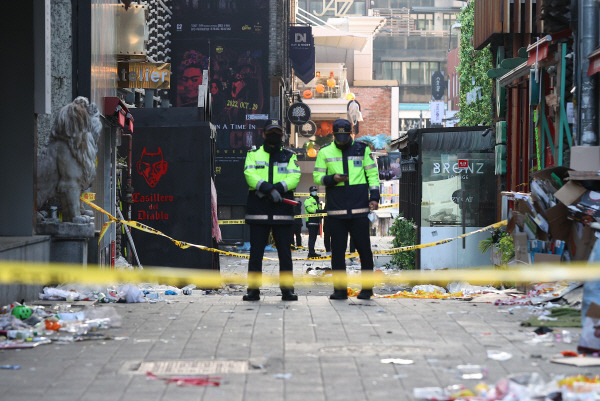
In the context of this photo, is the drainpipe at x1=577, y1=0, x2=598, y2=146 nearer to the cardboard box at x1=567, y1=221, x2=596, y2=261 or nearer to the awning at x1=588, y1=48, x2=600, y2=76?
Answer: the awning at x1=588, y1=48, x2=600, y2=76

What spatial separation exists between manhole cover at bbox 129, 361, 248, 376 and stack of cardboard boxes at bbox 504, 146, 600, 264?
16.6 feet

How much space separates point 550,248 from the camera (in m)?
12.3

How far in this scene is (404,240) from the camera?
2567 cm

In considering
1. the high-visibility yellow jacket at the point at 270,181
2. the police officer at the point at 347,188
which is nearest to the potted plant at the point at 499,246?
the police officer at the point at 347,188

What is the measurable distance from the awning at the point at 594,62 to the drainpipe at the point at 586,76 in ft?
0.32

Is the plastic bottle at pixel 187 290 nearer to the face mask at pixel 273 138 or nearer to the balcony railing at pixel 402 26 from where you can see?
the face mask at pixel 273 138

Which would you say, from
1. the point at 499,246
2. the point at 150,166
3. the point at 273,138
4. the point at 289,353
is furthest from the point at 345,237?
the point at 150,166

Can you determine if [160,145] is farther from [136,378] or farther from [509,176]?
[136,378]

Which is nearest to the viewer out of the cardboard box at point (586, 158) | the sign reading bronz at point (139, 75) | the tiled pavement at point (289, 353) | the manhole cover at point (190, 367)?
the tiled pavement at point (289, 353)

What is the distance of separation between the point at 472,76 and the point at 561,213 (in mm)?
25191

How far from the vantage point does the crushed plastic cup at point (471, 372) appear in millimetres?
6785

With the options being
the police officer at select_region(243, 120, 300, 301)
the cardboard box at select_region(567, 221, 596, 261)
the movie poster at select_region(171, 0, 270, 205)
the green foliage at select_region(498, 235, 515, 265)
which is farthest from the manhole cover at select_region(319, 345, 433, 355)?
the movie poster at select_region(171, 0, 270, 205)

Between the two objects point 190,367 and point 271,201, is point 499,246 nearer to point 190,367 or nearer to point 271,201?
point 271,201

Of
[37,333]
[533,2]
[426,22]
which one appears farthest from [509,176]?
[426,22]
